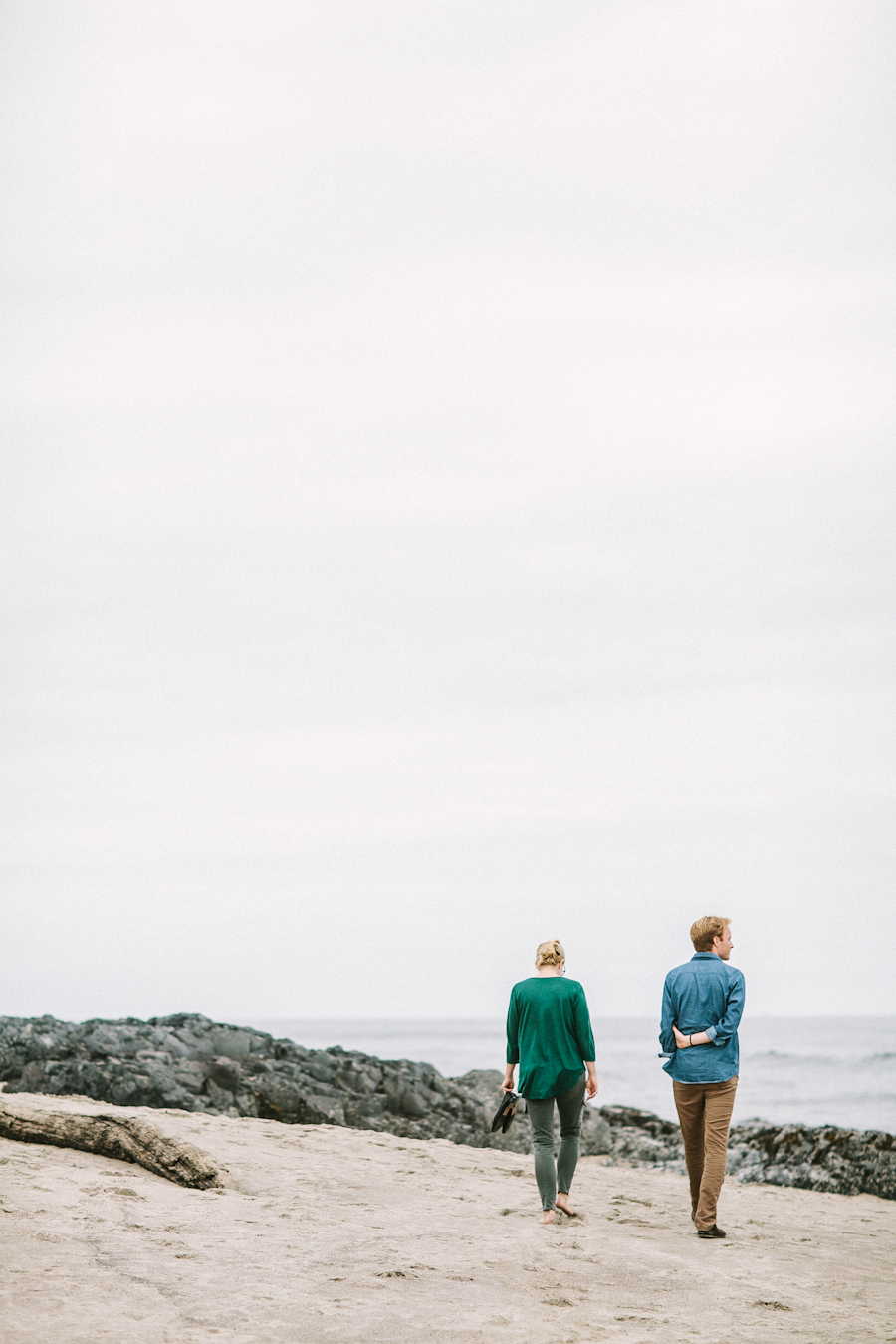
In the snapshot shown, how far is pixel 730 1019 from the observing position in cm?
665

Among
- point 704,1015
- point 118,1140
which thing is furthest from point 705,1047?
point 118,1140

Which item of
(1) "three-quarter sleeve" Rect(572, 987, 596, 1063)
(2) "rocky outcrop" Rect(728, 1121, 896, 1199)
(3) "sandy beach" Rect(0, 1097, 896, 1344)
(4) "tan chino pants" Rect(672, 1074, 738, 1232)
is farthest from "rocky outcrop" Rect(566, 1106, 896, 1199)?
(1) "three-quarter sleeve" Rect(572, 987, 596, 1063)

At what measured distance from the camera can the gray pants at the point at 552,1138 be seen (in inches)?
268

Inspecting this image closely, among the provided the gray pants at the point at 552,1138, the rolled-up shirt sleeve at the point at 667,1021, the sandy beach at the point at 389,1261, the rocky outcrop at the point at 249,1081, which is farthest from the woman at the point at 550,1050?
the rocky outcrop at the point at 249,1081

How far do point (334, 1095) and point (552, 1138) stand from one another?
6.97 m

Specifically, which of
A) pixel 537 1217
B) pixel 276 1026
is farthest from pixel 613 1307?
pixel 276 1026

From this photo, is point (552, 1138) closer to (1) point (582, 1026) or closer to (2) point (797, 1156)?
(1) point (582, 1026)

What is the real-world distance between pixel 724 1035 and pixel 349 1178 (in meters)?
3.34

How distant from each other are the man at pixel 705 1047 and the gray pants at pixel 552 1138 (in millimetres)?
623

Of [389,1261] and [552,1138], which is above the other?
[552,1138]

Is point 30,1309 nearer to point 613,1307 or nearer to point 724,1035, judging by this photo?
point 613,1307

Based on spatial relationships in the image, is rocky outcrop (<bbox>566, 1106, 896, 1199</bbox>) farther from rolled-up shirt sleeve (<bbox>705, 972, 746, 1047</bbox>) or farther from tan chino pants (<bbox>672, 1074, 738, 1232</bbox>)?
rolled-up shirt sleeve (<bbox>705, 972, 746, 1047</bbox>)

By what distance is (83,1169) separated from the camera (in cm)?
733

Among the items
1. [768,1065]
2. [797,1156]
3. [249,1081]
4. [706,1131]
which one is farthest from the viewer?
[768,1065]
